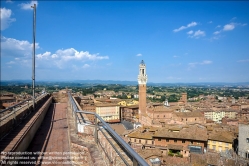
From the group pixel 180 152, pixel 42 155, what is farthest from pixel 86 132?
pixel 180 152

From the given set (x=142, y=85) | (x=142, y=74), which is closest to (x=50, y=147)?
(x=142, y=85)

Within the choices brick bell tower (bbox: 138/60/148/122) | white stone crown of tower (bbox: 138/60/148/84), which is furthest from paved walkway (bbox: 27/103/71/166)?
white stone crown of tower (bbox: 138/60/148/84)

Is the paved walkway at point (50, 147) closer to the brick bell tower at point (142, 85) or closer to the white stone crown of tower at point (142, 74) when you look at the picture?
the brick bell tower at point (142, 85)

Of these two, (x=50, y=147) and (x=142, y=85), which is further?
(x=142, y=85)

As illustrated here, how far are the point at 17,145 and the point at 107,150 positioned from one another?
2.22m

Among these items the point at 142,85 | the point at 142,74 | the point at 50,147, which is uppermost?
the point at 142,74

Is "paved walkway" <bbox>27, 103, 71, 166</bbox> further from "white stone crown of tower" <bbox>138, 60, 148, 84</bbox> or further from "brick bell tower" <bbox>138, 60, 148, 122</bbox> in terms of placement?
"white stone crown of tower" <bbox>138, 60, 148, 84</bbox>

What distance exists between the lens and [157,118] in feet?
177

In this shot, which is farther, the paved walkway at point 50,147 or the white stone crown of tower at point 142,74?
the white stone crown of tower at point 142,74

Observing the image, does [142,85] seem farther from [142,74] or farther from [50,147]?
[50,147]

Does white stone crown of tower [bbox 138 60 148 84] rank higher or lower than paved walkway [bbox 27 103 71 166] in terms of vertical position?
higher

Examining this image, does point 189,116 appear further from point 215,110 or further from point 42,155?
point 42,155

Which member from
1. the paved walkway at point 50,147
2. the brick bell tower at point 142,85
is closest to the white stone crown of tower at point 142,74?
the brick bell tower at point 142,85

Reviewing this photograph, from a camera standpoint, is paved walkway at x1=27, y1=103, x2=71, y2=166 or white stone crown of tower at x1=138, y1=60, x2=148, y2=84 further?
white stone crown of tower at x1=138, y1=60, x2=148, y2=84
